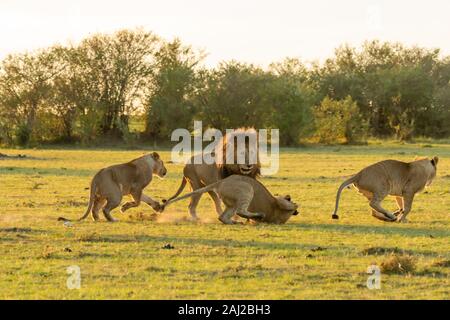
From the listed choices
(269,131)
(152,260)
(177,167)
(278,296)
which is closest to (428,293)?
(278,296)

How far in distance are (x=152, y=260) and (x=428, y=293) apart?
3227 mm

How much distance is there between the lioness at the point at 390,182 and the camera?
1395 cm

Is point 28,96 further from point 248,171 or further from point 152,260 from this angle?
point 152,260

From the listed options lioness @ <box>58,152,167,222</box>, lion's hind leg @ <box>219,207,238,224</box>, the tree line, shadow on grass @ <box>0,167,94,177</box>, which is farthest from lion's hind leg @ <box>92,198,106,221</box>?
the tree line

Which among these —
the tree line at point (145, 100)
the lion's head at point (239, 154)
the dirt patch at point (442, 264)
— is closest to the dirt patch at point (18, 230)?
the lion's head at point (239, 154)

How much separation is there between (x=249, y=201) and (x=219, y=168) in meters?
1.23

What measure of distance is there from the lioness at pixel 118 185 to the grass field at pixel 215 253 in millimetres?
349

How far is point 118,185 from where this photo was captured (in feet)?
45.5

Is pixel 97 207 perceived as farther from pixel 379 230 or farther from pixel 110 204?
pixel 379 230

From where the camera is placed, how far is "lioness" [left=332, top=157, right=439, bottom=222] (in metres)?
14.0

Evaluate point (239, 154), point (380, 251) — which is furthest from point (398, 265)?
point (239, 154)

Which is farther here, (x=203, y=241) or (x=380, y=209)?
(x=380, y=209)

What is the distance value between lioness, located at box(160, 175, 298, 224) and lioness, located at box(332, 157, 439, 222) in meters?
1.00

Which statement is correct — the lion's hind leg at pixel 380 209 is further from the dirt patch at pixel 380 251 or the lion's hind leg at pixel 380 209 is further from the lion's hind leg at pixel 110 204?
the lion's hind leg at pixel 110 204
